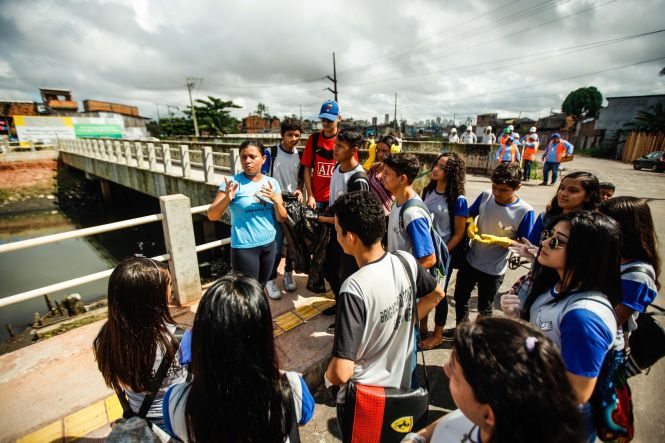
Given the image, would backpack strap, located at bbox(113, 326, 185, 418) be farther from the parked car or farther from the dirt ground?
the dirt ground

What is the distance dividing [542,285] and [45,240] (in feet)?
13.0

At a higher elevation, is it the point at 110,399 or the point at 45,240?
the point at 45,240

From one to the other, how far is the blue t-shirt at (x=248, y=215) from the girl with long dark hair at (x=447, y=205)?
165 cm

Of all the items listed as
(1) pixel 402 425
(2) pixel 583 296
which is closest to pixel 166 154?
(1) pixel 402 425

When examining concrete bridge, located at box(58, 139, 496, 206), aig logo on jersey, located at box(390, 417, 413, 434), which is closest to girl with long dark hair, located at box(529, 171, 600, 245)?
aig logo on jersey, located at box(390, 417, 413, 434)

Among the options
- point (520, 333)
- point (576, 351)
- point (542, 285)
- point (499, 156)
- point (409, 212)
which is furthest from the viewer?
point (499, 156)

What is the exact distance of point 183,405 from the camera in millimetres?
1149

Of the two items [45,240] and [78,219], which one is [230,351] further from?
[78,219]

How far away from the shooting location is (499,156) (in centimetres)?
1119

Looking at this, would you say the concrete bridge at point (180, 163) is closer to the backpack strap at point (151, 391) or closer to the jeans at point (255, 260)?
the jeans at point (255, 260)

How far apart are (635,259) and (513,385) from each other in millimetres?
1650

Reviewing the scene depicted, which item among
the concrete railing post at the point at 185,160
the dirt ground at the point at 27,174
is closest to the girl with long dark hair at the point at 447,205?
the concrete railing post at the point at 185,160

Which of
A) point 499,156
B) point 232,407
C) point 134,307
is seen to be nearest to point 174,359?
point 134,307

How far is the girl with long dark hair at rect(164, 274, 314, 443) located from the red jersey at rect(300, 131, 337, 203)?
2.58 m
